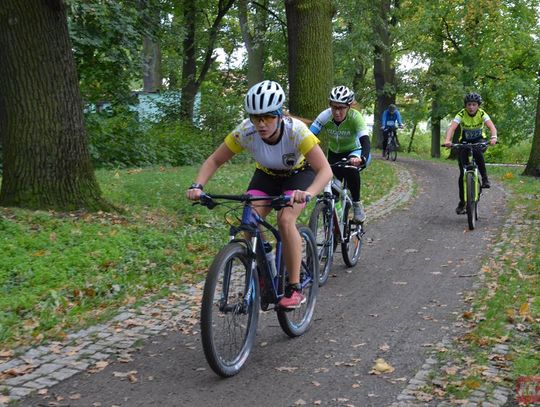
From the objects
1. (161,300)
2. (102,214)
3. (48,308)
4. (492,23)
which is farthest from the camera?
(492,23)

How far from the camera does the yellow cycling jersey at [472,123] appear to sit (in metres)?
11.8

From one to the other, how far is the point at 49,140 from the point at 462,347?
20.0 feet

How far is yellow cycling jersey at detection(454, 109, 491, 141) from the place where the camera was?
11.8m

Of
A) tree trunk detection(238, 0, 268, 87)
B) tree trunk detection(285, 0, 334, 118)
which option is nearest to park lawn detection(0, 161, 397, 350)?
tree trunk detection(285, 0, 334, 118)

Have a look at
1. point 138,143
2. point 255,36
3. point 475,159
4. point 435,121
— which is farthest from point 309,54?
point 435,121

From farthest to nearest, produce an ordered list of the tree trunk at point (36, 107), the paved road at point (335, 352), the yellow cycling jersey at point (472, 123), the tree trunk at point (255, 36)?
the tree trunk at point (255, 36), the yellow cycling jersey at point (472, 123), the tree trunk at point (36, 107), the paved road at point (335, 352)

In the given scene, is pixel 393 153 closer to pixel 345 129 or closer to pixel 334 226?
pixel 345 129

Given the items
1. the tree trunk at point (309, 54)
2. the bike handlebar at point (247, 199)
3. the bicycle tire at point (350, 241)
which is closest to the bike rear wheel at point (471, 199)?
the tree trunk at point (309, 54)

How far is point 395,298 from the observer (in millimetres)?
7461

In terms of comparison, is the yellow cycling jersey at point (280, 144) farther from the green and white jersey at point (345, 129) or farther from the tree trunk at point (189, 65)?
the tree trunk at point (189, 65)

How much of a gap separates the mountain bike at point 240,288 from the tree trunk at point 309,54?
7378 millimetres

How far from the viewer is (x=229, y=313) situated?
5.04 m

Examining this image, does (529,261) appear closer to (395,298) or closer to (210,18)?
(395,298)

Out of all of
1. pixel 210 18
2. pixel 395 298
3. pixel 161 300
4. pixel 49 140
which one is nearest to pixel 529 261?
pixel 395 298
